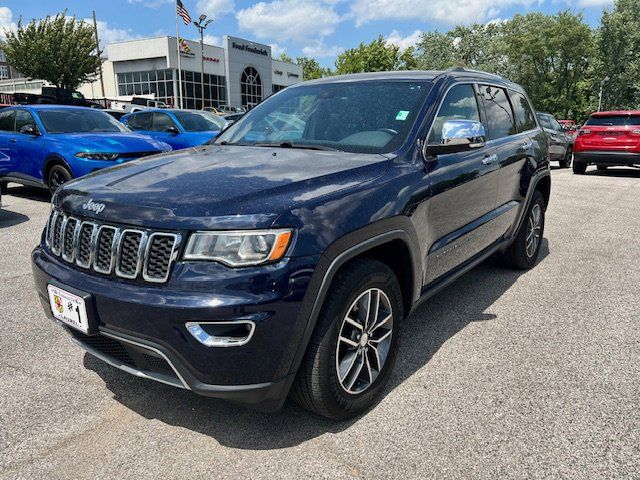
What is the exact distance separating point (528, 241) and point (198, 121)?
313 inches

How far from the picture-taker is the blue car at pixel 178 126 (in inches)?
410

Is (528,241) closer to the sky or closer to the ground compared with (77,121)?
closer to the ground

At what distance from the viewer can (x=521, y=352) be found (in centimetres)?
337

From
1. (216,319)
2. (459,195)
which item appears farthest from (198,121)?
(216,319)

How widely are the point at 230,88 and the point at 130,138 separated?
44.5m

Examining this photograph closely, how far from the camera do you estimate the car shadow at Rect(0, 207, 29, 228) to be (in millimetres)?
7008

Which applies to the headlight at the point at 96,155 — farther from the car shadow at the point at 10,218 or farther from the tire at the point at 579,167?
the tire at the point at 579,167

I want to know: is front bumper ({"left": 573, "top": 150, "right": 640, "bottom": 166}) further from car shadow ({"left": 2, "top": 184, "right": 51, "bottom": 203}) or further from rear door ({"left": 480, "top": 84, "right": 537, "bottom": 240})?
car shadow ({"left": 2, "top": 184, "right": 51, "bottom": 203})

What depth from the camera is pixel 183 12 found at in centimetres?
3403

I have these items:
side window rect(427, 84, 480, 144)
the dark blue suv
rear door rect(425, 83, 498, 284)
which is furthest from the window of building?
the dark blue suv

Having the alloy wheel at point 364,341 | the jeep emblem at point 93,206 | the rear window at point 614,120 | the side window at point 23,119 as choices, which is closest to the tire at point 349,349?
the alloy wheel at point 364,341

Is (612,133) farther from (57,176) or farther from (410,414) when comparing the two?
(410,414)

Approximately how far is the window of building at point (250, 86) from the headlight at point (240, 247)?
5239 centimetres

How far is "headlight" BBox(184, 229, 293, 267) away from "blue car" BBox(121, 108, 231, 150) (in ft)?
27.6
